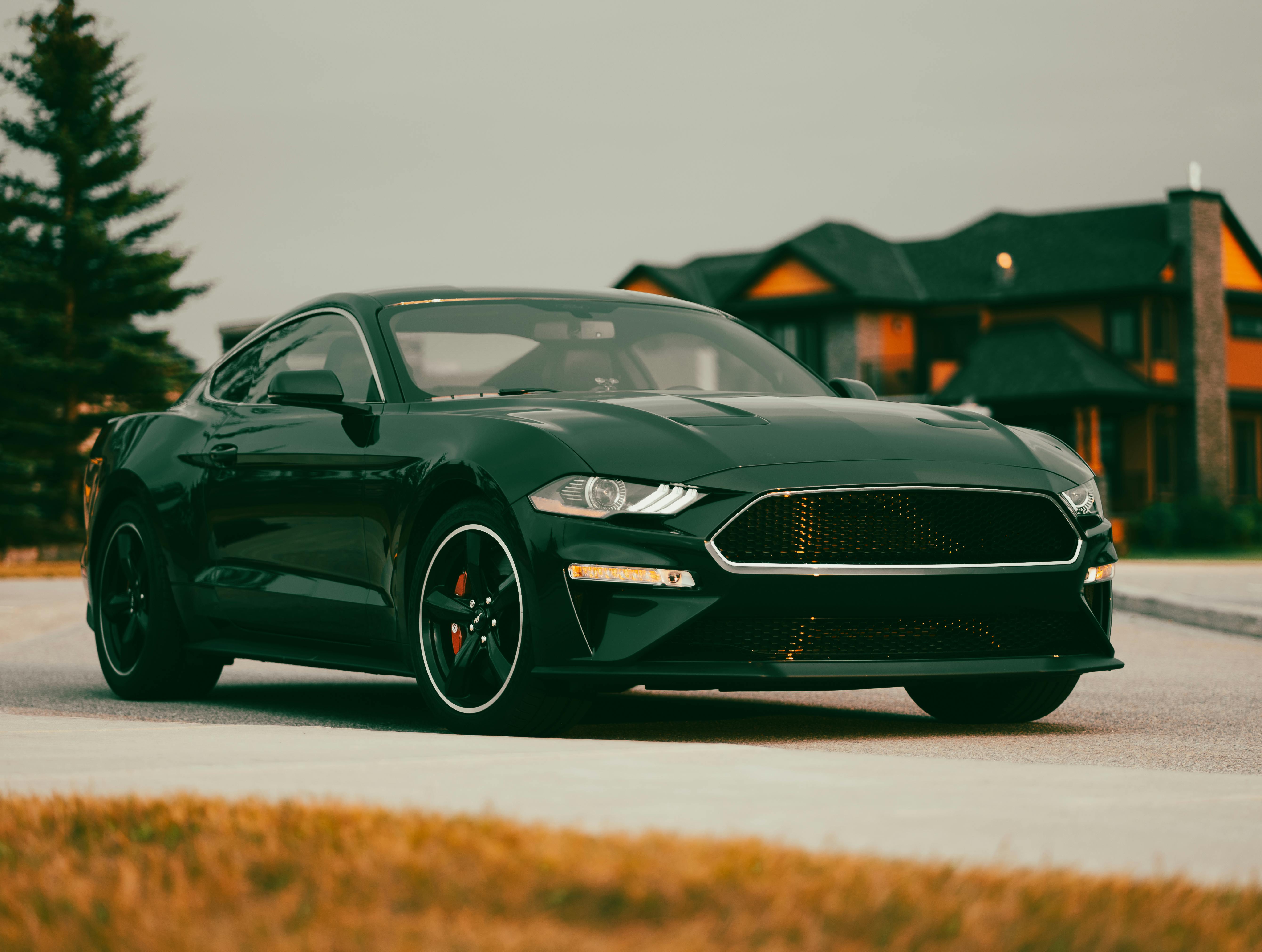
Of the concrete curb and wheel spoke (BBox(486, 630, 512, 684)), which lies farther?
the concrete curb

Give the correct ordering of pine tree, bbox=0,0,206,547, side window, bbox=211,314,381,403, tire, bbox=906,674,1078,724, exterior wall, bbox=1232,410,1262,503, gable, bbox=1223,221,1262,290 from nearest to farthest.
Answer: tire, bbox=906,674,1078,724, side window, bbox=211,314,381,403, pine tree, bbox=0,0,206,547, gable, bbox=1223,221,1262,290, exterior wall, bbox=1232,410,1262,503

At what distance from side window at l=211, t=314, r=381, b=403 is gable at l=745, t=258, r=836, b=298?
4492cm

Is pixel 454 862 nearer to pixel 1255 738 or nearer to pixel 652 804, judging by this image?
pixel 652 804

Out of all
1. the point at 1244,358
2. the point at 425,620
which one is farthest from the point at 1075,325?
the point at 425,620

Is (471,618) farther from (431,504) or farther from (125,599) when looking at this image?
(125,599)

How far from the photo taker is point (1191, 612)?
15.1 metres

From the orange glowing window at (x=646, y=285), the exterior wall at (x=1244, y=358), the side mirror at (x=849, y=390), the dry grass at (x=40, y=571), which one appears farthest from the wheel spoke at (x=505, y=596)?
the orange glowing window at (x=646, y=285)

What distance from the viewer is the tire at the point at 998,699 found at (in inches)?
278

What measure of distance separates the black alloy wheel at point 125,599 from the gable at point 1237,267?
47.4 metres

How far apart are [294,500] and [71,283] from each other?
3978 centimetres

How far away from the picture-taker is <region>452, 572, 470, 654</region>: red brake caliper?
21.1 ft

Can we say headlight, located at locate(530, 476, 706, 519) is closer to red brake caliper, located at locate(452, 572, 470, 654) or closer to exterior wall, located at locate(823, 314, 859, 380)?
red brake caliper, located at locate(452, 572, 470, 654)

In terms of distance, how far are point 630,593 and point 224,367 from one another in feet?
11.3

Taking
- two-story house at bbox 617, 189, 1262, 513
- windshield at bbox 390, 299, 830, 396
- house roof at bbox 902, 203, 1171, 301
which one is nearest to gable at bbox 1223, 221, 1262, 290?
two-story house at bbox 617, 189, 1262, 513
